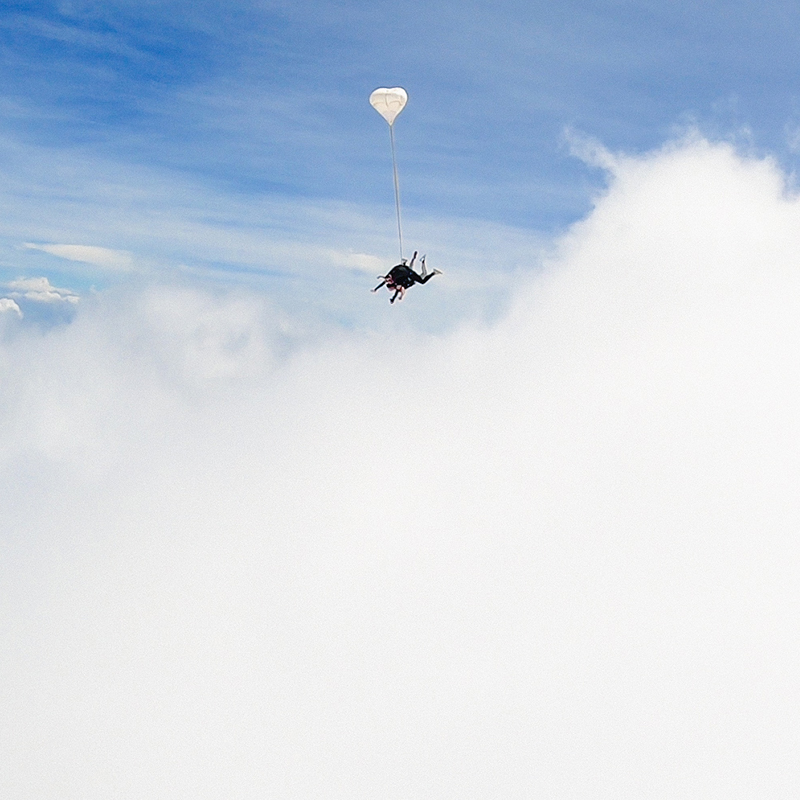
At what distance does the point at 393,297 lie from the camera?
39.7m

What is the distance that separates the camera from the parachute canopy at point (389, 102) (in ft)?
133

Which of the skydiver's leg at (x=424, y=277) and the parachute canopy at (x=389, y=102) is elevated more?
the parachute canopy at (x=389, y=102)

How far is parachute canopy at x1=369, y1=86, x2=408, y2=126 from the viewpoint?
40.5 m

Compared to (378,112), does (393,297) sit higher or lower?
lower

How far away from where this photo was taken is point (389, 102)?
4072cm

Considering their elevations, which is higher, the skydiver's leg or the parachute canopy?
the parachute canopy

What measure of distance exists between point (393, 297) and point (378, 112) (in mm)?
11480

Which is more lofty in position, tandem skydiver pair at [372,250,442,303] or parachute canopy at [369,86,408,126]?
parachute canopy at [369,86,408,126]

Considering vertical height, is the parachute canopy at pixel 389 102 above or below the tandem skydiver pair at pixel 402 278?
above

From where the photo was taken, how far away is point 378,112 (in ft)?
134
